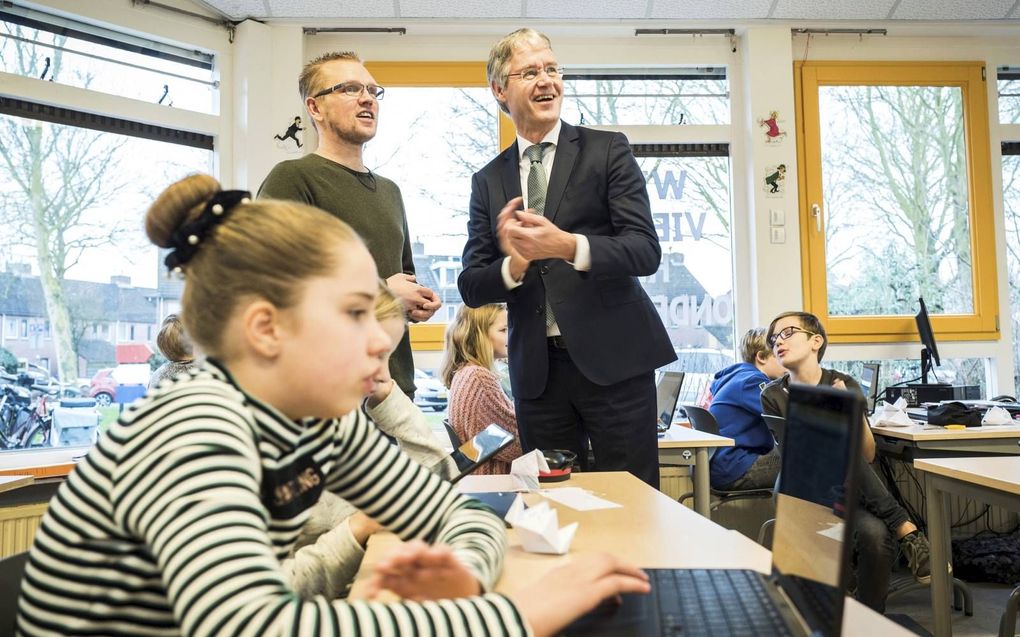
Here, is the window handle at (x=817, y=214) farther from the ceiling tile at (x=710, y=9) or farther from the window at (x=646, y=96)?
the ceiling tile at (x=710, y=9)

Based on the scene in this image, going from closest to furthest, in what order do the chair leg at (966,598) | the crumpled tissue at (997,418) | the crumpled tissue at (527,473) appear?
the crumpled tissue at (527,473), the chair leg at (966,598), the crumpled tissue at (997,418)

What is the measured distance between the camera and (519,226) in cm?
161

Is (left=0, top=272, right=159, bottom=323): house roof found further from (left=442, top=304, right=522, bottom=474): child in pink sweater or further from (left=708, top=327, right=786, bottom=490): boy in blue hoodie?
(left=708, top=327, right=786, bottom=490): boy in blue hoodie

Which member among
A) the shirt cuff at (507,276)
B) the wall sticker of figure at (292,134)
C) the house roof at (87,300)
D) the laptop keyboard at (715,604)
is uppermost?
the wall sticker of figure at (292,134)

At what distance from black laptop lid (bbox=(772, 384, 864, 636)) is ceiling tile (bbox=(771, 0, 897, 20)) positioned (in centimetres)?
403

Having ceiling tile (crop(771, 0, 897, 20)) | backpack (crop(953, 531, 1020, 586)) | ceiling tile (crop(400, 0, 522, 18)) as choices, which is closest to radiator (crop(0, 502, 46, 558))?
ceiling tile (crop(400, 0, 522, 18))

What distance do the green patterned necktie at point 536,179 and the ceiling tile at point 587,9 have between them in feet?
8.07

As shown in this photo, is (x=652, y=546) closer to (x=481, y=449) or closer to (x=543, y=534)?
(x=543, y=534)

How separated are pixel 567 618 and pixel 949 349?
4.66 metres

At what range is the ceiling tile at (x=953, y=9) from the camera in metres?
4.27

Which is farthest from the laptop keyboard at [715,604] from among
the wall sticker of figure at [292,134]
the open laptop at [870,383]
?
the wall sticker of figure at [292,134]

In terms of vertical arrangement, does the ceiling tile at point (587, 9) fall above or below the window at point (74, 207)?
above

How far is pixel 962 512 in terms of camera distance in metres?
4.25

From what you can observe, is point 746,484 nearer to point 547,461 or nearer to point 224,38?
point 547,461
